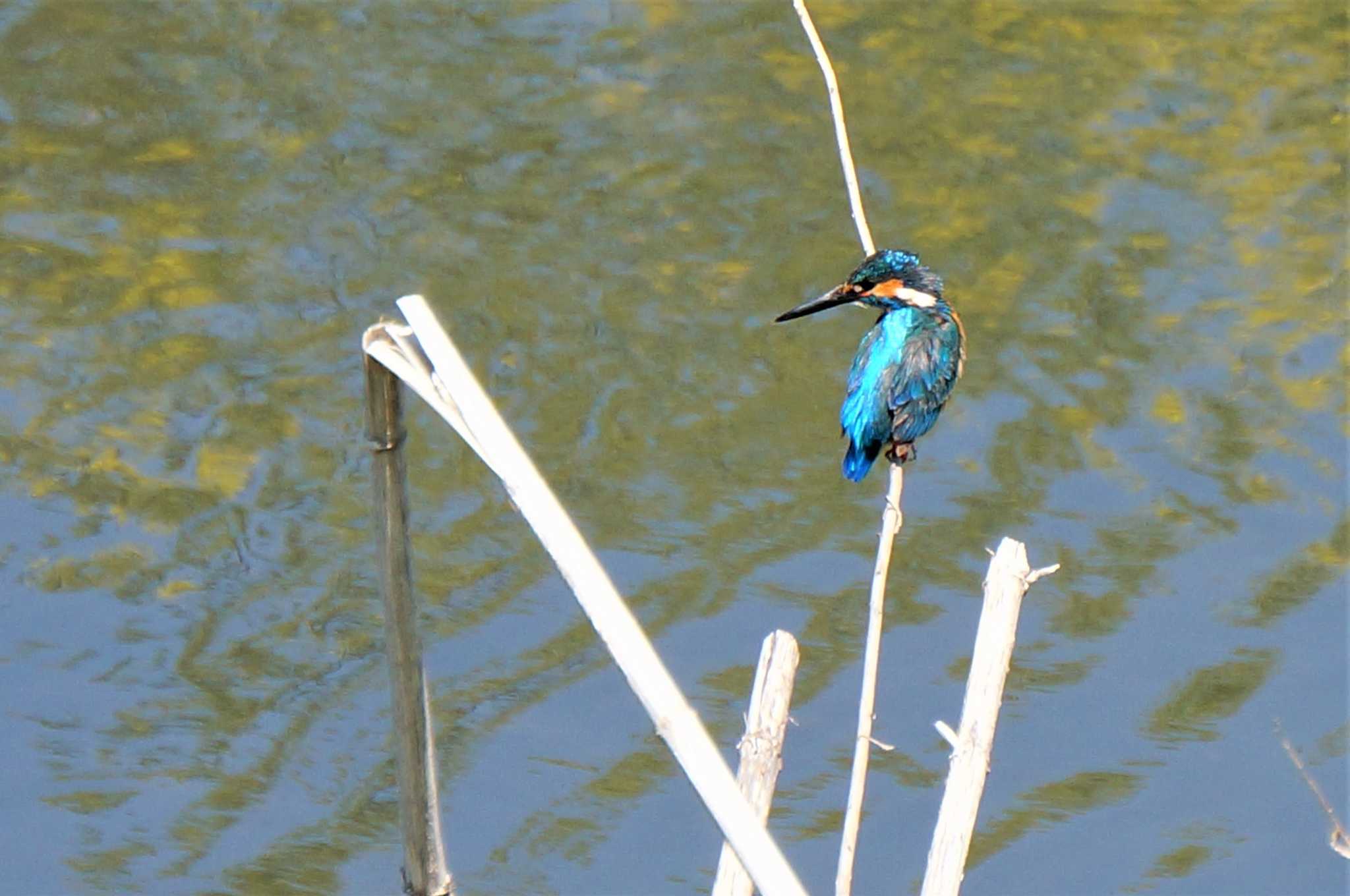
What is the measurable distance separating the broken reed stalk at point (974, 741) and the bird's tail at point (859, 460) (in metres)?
1.31

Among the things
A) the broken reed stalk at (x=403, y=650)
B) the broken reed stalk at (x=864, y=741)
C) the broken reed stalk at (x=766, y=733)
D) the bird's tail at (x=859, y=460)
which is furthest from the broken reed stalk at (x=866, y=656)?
the bird's tail at (x=859, y=460)

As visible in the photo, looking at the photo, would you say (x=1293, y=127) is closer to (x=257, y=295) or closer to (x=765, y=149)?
(x=765, y=149)

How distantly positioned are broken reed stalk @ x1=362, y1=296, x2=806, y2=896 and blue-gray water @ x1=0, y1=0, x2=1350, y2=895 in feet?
8.13

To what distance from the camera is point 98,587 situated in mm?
4938

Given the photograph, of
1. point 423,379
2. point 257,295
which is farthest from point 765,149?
point 423,379

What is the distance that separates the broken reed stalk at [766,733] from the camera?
2.46m

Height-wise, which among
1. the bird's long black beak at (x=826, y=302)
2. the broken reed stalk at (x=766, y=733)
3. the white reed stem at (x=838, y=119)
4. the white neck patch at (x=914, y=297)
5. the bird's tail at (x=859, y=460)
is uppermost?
the white reed stem at (x=838, y=119)

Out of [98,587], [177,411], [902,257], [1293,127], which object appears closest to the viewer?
[902,257]

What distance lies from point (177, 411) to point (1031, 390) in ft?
8.37

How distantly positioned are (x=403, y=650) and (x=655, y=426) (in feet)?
10.2

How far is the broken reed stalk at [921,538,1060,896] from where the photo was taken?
7.27ft

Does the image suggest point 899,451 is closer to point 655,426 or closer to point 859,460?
point 859,460

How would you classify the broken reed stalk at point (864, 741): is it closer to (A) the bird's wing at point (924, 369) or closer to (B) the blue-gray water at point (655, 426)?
(A) the bird's wing at point (924, 369)

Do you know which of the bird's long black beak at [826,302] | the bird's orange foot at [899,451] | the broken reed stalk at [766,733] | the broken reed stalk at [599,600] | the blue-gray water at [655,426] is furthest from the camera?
the blue-gray water at [655,426]
